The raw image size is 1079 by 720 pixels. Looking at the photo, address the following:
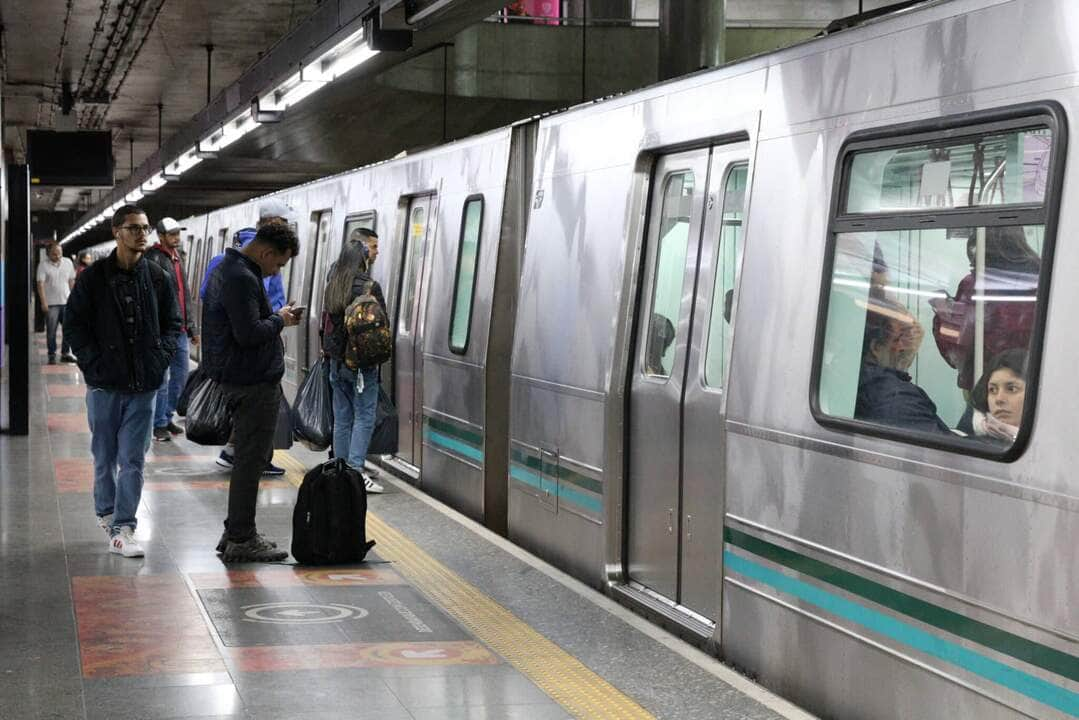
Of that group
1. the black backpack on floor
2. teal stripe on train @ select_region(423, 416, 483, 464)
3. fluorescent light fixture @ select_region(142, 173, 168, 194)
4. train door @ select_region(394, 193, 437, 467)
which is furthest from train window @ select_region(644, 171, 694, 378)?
fluorescent light fixture @ select_region(142, 173, 168, 194)

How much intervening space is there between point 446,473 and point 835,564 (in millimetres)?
5299

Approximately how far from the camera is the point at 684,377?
21.1ft

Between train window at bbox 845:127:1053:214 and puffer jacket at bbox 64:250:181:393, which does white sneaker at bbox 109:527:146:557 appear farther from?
train window at bbox 845:127:1053:214

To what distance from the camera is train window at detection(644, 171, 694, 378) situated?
672 centimetres

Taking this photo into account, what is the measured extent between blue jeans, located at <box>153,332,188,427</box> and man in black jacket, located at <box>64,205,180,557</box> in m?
5.33

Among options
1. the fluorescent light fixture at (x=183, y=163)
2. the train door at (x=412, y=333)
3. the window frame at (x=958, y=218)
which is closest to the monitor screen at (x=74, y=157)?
the fluorescent light fixture at (x=183, y=163)

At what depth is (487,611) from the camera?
6.82 metres

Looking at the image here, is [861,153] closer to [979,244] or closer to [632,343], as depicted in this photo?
[979,244]

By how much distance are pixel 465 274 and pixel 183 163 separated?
35.7 ft

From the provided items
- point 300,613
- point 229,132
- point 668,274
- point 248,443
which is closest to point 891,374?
point 668,274

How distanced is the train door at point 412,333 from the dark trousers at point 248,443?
2.91m

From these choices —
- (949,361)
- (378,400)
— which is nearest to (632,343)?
(949,361)

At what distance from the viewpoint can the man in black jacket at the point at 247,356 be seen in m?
7.66

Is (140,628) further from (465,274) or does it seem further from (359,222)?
(359,222)
